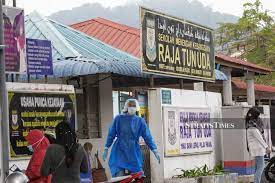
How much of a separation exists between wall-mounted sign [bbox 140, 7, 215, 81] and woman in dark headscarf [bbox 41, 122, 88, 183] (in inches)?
212

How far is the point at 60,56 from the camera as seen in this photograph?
37.4ft

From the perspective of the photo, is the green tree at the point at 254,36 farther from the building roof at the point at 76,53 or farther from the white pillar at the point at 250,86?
the building roof at the point at 76,53

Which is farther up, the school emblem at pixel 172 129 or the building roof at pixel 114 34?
the building roof at pixel 114 34

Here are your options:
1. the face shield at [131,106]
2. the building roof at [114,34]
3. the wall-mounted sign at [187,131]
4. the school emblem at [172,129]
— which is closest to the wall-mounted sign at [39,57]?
the face shield at [131,106]

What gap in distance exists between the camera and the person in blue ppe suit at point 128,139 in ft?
31.1

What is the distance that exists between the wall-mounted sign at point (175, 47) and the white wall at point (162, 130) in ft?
1.51

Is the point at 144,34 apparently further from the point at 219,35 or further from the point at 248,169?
the point at 219,35

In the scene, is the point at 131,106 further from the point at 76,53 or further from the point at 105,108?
the point at 105,108

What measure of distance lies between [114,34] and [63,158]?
1021cm

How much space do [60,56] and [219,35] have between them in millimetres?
27735

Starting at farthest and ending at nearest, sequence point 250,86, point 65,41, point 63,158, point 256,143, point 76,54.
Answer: point 250,86 < point 65,41 < point 256,143 < point 76,54 < point 63,158

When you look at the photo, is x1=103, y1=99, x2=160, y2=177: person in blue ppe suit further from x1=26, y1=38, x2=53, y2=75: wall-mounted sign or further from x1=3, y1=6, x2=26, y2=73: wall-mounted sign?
x1=3, y1=6, x2=26, y2=73: wall-mounted sign

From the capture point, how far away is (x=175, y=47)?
504 inches

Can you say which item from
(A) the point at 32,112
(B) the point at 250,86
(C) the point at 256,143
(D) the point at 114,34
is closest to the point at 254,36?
(B) the point at 250,86
